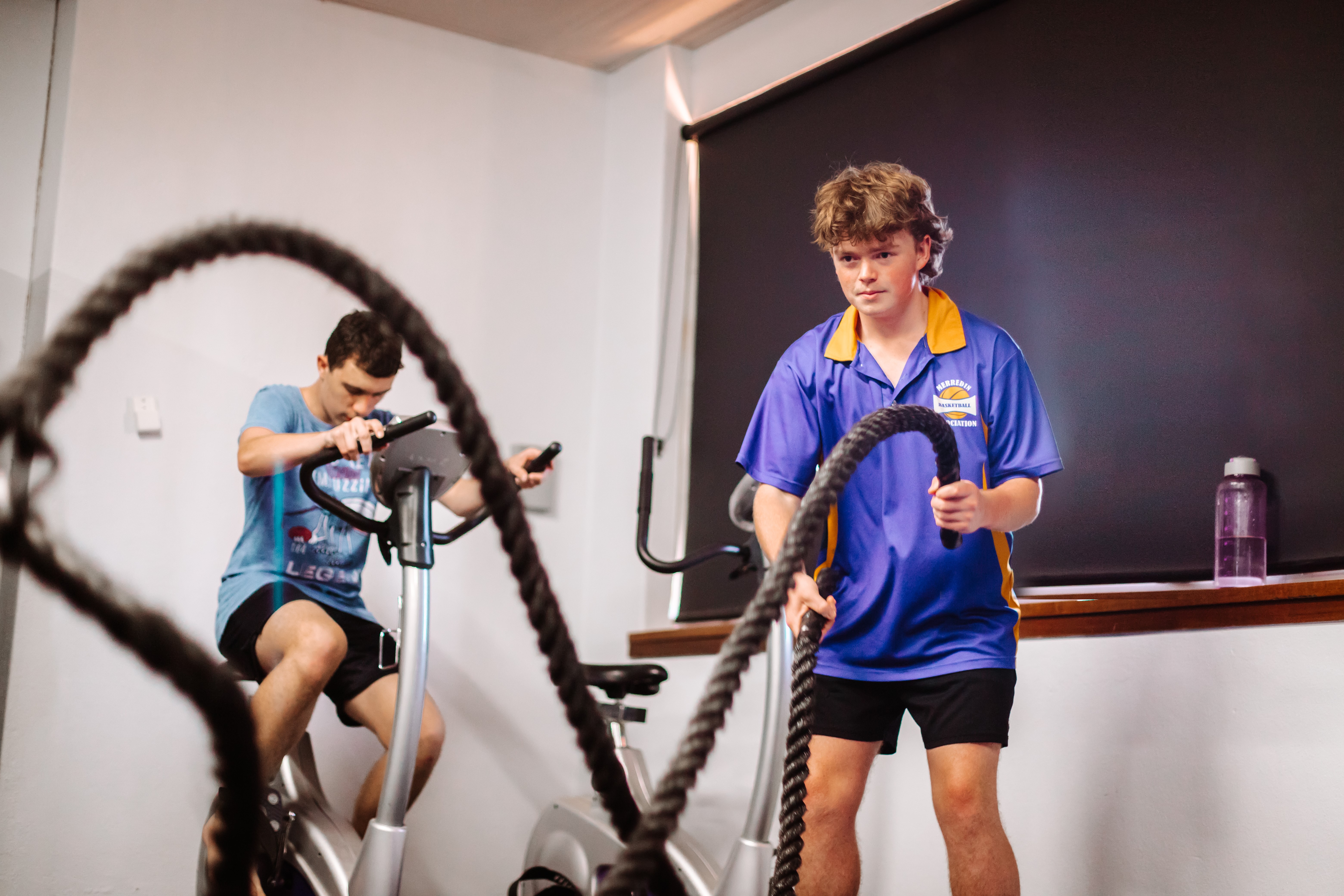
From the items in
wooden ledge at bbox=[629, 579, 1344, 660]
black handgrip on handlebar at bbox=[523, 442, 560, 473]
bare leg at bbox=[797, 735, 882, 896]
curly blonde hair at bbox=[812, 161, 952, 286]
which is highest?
curly blonde hair at bbox=[812, 161, 952, 286]

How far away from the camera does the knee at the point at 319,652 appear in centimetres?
218

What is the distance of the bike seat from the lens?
2.64 meters

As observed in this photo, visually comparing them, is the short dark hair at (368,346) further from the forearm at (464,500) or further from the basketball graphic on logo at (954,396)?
the basketball graphic on logo at (954,396)

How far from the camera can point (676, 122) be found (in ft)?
12.5

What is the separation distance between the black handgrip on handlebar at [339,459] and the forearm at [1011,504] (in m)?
0.88

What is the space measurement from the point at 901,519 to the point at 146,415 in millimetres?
2234

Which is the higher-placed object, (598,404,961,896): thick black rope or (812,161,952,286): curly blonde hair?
(812,161,952,286): curly blonde hair

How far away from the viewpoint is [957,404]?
1694 mm

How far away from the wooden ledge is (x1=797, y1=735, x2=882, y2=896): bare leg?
749mm

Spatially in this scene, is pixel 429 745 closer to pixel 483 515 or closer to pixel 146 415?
pixel 483 515

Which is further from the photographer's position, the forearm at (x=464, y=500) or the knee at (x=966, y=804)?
the forearm at (x=464, y=500)

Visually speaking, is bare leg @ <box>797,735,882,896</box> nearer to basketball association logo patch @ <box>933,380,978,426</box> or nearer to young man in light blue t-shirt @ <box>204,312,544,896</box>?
basketball association logo patch @ <box>933,380,978,426</box>

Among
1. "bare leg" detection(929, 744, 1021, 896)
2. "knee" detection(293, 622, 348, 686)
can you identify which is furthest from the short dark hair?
"bare leg" detection(929, 744, 1021, 896)

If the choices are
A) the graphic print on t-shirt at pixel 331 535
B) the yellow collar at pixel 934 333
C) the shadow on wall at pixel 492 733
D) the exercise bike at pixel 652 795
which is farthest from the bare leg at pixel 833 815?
the shadow on wall at pixel 492 733
